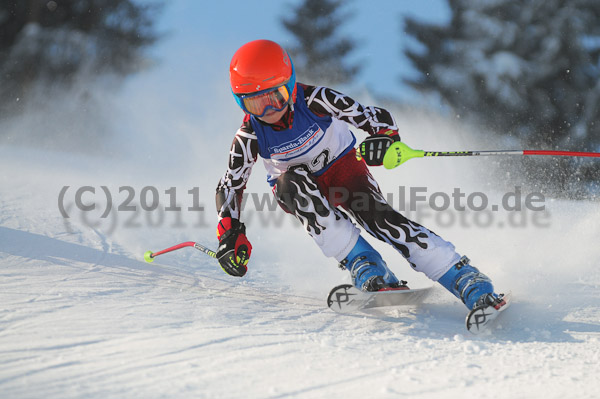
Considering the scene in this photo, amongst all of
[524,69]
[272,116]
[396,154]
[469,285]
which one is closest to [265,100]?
[272,116]

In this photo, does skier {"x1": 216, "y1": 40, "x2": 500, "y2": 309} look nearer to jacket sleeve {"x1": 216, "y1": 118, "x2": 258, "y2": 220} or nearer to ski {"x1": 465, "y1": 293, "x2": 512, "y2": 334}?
jacket sleeve {"x1": 216, "y1": 118, "x2": 258, "y2": 220}

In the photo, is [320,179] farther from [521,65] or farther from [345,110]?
[521,65]

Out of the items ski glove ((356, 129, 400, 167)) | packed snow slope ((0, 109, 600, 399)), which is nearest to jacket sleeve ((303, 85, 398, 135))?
ski glove ((356, 129, 400, 167))

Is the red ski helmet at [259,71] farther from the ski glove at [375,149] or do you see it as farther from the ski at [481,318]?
the ski at [481,318]

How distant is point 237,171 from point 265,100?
0.44 m

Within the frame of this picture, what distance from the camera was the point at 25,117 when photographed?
42.5ft

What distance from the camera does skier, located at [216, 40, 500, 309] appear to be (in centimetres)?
262

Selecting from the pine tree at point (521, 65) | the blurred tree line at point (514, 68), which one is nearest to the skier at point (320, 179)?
the blurred tree line at point (514, 68)

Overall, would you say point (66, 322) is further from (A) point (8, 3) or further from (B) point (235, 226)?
(A) point (8, 3)

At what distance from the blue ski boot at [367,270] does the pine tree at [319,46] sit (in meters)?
12.4

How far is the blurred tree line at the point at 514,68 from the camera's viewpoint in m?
12.7

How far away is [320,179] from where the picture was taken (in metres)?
3.03

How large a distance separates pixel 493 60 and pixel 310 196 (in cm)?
1292

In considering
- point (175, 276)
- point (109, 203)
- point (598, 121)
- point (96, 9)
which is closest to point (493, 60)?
point (598, 121)
